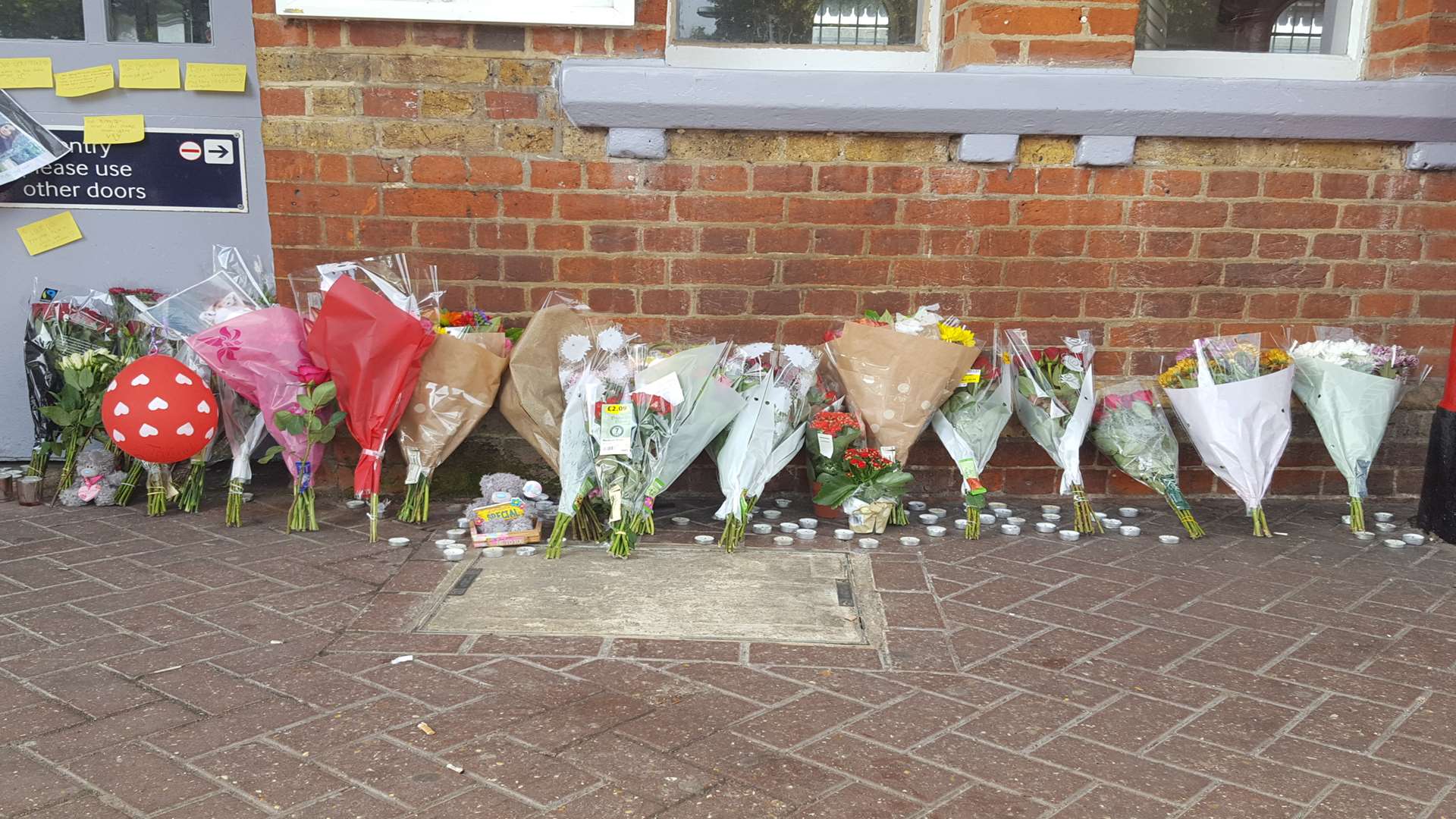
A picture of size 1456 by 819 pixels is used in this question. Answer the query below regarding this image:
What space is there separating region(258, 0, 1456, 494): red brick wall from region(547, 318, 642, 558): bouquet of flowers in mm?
562

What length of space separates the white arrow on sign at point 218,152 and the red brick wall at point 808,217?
1.78 ft

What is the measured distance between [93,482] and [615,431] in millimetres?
2241

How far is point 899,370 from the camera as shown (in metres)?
4.20

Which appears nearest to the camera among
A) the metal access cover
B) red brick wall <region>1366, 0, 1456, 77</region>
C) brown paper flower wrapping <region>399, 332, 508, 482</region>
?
the metal access cover

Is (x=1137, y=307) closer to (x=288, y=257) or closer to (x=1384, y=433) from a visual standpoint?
(x=1384, y=433)

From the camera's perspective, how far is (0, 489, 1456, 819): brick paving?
2316mm

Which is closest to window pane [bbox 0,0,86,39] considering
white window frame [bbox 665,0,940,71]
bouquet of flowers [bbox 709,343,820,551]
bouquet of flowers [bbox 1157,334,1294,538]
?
white window frame [bbox 665,0,940,71]

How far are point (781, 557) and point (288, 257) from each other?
238cm

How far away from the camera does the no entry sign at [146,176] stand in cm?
474

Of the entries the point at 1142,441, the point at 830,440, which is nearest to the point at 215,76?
the point at 830,440

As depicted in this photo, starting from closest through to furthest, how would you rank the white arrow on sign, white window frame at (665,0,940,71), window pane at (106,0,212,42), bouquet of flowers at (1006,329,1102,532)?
1. bouquet of flowers at (1006,329,1102,532)
2. white window frame at (665,0,940,71)
3. window pane at (106,0,212,42)
4. the white arrow on sign

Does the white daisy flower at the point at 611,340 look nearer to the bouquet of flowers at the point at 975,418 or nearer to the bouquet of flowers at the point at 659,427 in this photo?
the bouquet of flowers at the point at 659,427

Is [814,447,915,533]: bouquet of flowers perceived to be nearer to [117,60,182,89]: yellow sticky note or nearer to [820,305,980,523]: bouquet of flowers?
[820,305,980,523]: bouquet of flowers

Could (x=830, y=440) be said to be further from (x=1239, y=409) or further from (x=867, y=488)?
(x=1239, y=409)
